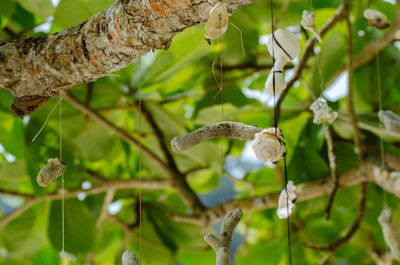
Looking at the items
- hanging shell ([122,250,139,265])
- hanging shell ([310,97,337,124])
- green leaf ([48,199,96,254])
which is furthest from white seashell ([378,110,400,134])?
green leaf ([48,199,96,254])

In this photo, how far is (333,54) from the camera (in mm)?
590

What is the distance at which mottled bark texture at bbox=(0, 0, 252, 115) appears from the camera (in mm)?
271

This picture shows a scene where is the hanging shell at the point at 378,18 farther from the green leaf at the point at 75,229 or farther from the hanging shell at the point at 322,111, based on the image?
the green leaf at the point at 75,229

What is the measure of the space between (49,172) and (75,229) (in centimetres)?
36

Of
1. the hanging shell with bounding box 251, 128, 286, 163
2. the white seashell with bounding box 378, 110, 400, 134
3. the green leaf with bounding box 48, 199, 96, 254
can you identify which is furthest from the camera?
the green leaf with bounding box 48, 199, 96, 254

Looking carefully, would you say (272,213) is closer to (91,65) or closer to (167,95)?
(167,95)

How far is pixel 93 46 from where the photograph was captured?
308 millimetres

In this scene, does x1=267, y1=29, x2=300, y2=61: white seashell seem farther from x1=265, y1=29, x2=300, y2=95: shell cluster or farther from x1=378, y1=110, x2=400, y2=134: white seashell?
x1=378, y1=110, x2=400, y2=134: white seashell

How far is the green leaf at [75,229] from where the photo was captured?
0.63 m

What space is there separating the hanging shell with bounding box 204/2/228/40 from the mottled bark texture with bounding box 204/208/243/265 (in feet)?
0.28

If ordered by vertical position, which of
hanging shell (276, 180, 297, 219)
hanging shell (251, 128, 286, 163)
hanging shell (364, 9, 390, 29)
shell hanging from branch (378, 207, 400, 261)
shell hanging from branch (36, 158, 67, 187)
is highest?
hanging shell (364, 9, 390, 29)

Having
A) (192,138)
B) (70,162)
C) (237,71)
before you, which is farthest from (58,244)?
(192,138)

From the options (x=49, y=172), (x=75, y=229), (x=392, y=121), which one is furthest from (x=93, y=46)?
(x=75, y=229)

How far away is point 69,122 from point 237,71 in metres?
0.25
